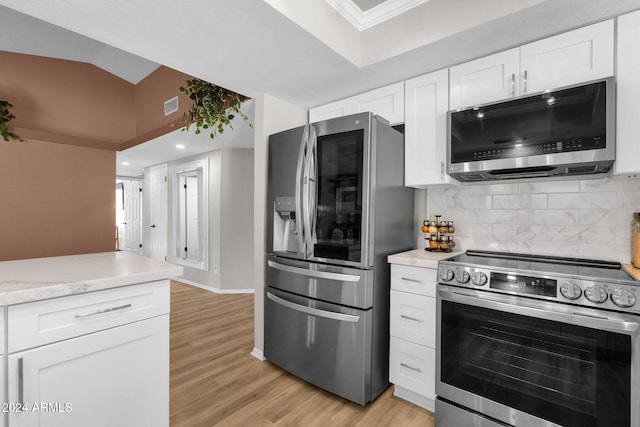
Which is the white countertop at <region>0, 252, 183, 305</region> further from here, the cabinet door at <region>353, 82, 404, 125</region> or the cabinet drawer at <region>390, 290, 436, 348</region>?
the cabinet door at <region>353, 82, 404, 125</region>

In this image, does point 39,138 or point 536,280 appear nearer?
point 536,280

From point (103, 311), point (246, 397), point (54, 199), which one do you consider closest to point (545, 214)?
point (246, 397)

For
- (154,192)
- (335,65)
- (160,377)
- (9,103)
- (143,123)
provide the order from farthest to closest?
(154,192), (143,123), (335,65), (9,103), (160,377)

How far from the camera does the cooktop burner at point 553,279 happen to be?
1.31 meters

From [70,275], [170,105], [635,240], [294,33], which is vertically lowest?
[70,275]

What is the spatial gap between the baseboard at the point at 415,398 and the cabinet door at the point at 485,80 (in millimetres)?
1951

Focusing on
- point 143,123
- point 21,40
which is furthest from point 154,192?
point 21,40

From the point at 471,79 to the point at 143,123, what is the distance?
446cm

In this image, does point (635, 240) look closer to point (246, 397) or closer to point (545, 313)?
point (545, 313)

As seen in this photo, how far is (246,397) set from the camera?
2.08 meters

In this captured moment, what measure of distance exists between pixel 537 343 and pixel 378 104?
192 cm

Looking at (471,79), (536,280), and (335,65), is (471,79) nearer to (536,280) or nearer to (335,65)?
(335,65)

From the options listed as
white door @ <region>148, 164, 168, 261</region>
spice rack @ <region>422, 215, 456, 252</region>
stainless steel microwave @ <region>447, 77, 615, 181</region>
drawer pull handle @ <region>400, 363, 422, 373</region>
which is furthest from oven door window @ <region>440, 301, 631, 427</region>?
white door @ <region>148, 164, 168, 261</region>

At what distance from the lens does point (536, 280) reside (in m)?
1.47
